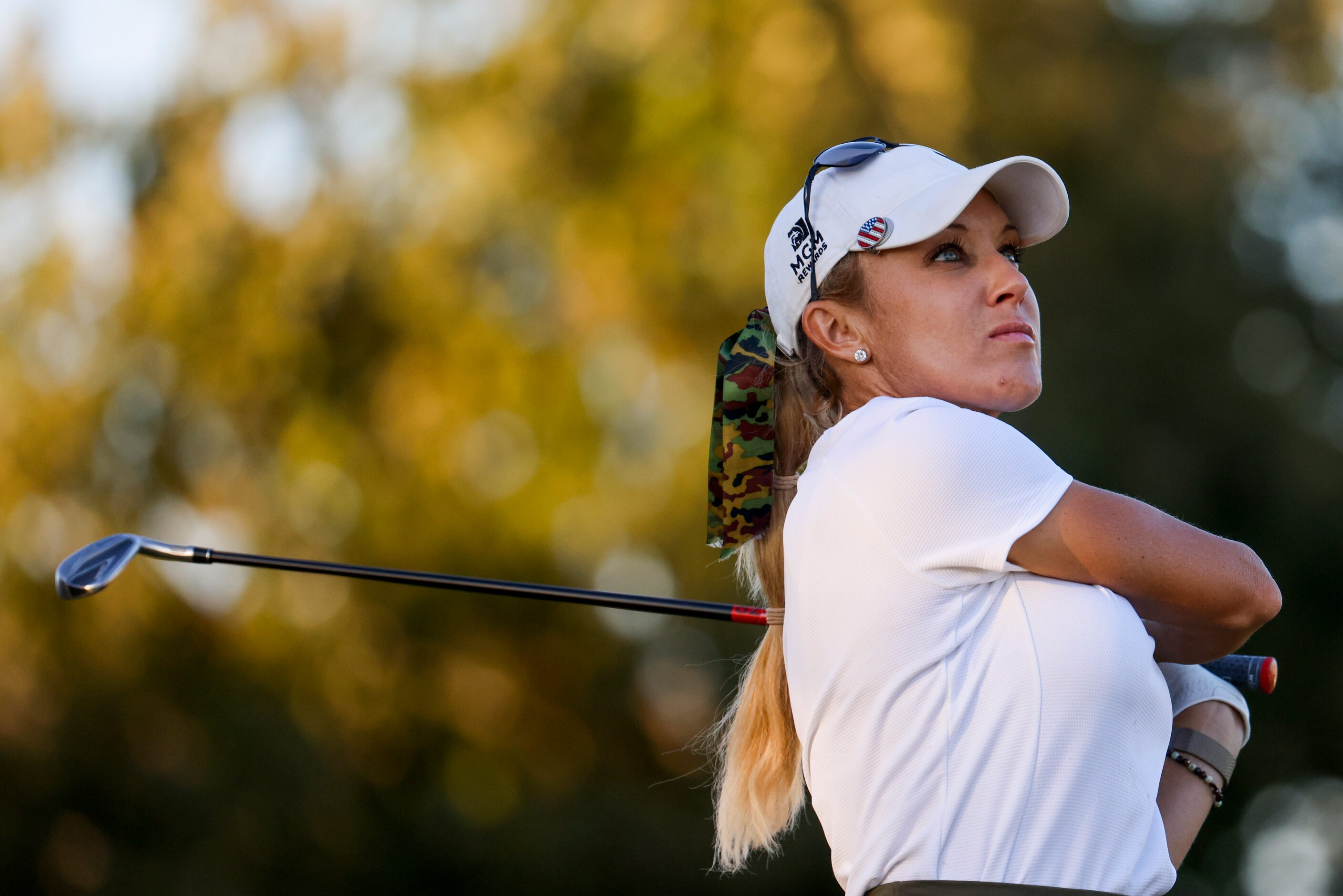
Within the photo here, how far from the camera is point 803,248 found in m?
1.90

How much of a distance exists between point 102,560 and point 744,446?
5.70 ft

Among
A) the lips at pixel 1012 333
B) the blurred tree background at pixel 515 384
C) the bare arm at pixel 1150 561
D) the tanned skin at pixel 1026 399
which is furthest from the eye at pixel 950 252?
the blurred tree background at pixel 515 384

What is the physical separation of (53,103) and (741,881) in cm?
606

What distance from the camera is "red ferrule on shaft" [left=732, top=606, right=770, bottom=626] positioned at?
199 centimetres

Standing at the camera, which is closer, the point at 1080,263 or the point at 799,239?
the point at 799,239

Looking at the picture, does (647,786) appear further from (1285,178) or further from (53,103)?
(53,103)

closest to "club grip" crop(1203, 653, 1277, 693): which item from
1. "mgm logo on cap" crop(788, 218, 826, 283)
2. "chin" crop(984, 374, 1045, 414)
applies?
"chin" crop(984, 374, 1045, 414)

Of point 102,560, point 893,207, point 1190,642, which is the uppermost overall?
point 893,207

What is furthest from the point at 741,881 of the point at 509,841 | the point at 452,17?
the point at 452,17

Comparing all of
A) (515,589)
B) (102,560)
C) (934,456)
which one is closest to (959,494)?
(934,456)

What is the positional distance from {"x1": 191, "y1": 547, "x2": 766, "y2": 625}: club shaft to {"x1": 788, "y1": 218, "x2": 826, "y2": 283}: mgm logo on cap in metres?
0.56

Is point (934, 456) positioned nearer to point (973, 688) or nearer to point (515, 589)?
point (973, 688)

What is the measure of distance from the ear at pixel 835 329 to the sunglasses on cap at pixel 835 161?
0.03m

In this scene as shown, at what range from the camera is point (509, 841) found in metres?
6.65
